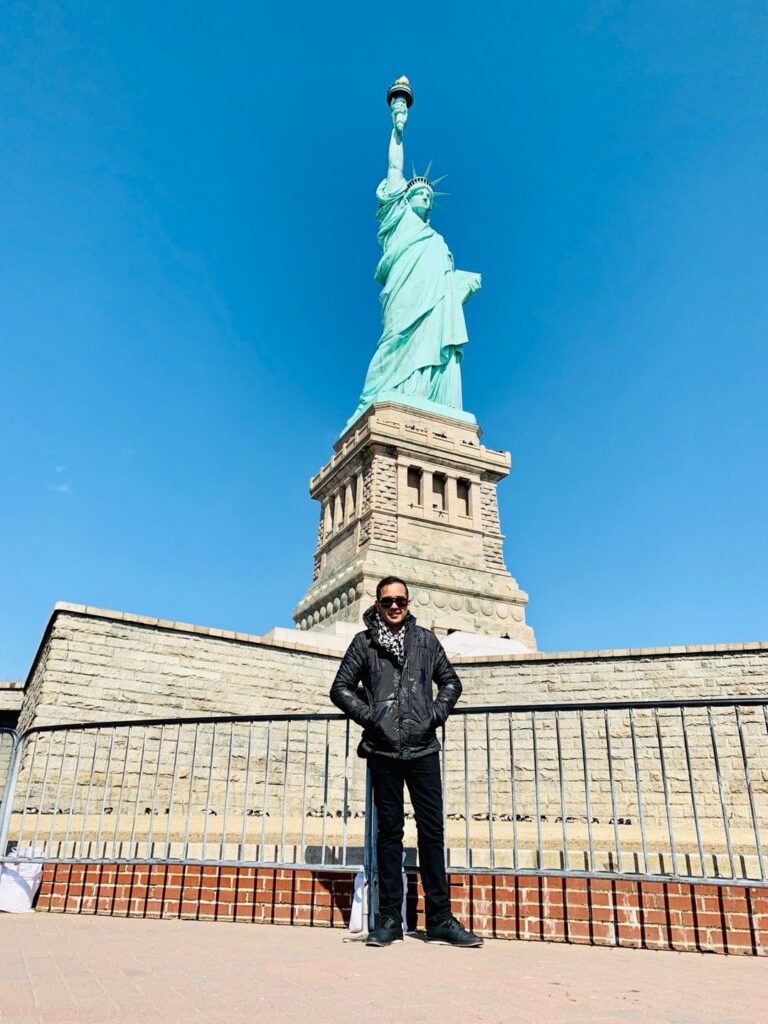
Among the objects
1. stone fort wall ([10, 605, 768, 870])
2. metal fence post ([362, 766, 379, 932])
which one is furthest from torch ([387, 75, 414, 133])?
metal fence post ([362, 766, 379, 932])

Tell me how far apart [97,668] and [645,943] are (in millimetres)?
9087

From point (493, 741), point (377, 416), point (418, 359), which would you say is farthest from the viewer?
point (418, 359)

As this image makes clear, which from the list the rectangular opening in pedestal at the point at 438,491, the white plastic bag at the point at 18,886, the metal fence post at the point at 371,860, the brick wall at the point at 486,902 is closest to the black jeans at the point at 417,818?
the metal fence post at the point at 371,860

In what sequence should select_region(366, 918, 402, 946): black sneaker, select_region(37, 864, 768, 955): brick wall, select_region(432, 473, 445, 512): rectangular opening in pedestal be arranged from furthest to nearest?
1. select_region(432, 473, 445, 512): rectangular opening in pedestal
2. select_region(37, 864, 768, 955): brick wall
3. select_region(366, 918, 402, 946): black sneaker

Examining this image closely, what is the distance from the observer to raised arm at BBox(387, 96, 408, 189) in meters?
36.5

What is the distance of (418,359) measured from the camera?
30.4 m

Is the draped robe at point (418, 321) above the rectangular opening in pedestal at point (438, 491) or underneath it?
above

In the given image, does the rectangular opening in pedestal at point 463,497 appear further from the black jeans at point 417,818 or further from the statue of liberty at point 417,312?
the black jeans at point 417,818

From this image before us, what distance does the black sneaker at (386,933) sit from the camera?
380 centimetres

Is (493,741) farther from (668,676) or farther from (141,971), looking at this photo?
(141,971)

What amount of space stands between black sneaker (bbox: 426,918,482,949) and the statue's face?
3518cm

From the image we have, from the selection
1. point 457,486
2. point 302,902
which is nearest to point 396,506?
point 457,486

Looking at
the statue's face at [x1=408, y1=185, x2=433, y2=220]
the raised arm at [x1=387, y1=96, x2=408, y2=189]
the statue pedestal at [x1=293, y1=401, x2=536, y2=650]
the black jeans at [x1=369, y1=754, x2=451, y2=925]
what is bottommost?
the black jeans at [x1=369, y1=754, x2=451, y2=925]

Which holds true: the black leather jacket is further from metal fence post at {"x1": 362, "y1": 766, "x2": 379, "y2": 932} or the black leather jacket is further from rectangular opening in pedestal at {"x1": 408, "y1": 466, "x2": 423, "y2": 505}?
rectangular opening in pedestal at {"x1": 408, "y1": 466, "x2": 423, "y2": 505}
